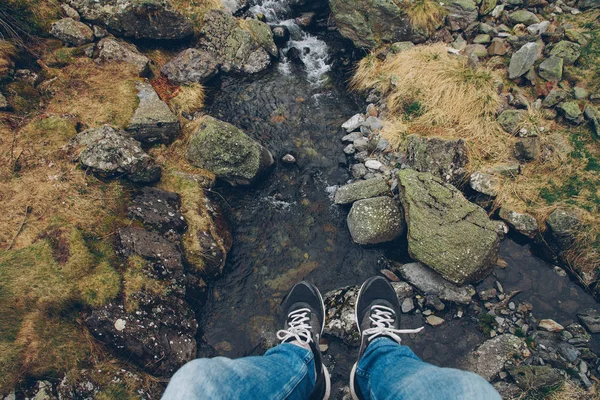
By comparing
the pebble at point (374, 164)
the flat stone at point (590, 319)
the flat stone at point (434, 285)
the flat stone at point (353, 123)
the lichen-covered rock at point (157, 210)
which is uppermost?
the flat stone at point (353, 123)

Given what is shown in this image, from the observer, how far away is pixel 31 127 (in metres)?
6.09

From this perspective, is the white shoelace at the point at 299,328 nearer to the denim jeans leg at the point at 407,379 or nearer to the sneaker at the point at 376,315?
the sneaker at the point at 376,315

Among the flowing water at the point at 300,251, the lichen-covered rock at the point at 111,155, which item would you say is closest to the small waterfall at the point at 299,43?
the flowing water at the point at 300,251

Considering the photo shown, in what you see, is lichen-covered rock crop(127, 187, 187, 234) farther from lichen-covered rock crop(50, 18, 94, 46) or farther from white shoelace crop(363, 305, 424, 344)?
lichen-covered rock crop(50, 18, 94, 46)

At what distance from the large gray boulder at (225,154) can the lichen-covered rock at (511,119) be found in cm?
547

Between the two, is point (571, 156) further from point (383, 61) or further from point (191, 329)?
point (191, 329)

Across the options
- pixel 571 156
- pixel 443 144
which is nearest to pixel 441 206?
pixel 443 144

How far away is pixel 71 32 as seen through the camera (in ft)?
24.6

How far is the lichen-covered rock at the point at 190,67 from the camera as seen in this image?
8477mm

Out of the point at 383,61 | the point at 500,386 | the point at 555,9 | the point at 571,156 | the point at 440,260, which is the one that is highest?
the point at 555,9

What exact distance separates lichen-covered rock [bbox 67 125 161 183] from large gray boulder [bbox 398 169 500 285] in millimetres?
5139

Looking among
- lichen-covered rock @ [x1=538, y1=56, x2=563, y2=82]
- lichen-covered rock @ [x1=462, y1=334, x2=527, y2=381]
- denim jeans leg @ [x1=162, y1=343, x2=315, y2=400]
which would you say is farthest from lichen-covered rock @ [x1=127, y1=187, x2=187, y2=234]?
lichen-covered rock @ [x1=538, y1=56, x2=563, y2=82]

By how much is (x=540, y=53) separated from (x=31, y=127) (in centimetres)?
1121

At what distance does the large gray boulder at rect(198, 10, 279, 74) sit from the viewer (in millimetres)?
9219
